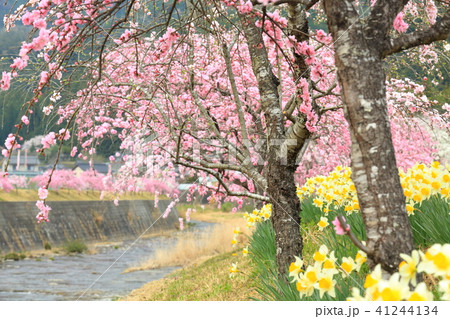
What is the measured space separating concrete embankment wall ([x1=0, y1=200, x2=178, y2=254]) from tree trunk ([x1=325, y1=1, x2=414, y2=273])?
1379 centimetres

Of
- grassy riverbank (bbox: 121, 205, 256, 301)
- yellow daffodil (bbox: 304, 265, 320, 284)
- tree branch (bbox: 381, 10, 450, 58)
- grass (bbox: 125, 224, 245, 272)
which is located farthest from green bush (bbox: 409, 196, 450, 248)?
grass (bbox: 125, 224, 245, 272)

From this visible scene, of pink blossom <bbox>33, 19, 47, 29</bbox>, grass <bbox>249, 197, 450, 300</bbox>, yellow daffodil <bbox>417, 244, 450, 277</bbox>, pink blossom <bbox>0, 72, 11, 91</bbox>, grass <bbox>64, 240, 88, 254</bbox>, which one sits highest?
pink blossom <bbox>33, 19, 47, 29</bbox>

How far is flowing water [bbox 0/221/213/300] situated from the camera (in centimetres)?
1097

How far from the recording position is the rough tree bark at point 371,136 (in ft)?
6.79

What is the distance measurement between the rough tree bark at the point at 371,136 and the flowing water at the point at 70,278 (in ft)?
24.1

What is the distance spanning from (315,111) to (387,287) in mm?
2149

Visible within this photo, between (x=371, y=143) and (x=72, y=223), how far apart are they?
21.3 meters

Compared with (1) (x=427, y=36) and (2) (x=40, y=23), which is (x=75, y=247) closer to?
(2) (x=40, y=23)

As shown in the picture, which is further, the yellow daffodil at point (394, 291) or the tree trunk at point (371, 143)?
the tree trunk at point (371, 143)

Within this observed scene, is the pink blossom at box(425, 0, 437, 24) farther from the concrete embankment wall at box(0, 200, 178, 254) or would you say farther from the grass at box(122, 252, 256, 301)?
the concrete embankment wall at box(0, 200, 178, 254)

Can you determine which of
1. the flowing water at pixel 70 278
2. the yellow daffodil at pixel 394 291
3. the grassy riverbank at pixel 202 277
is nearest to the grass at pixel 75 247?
the flowing water at pixel 70 278

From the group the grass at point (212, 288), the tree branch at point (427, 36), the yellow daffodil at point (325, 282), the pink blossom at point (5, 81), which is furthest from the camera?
the grass at point (212, 288)

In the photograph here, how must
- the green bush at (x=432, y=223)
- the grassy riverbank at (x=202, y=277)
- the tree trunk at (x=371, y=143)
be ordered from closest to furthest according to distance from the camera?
the tree trunk at (x=371, y=143)
the green bush at (x=432, y=223)
the grassy riverbank at (x=202, y=277)

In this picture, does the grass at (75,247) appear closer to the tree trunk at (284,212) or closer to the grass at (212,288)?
the grass at (212,288)
